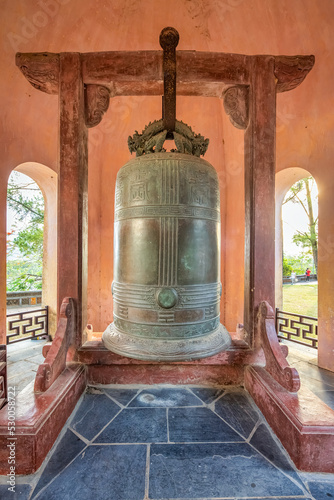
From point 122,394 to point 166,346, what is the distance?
1376mm

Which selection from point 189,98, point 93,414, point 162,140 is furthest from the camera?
point 189,98

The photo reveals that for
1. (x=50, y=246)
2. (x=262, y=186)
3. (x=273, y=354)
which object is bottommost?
(x=273, y=354)

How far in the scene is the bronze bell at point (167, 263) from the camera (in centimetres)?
186

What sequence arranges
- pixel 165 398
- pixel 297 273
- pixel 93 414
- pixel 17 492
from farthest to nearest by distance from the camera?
pixel 297 273 → pixel 165 398 → pixel 93 414 → pixel 17 492

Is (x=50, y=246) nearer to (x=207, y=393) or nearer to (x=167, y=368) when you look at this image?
(x=167, y=368)

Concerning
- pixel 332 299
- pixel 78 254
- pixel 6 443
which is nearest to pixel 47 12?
pixel 78 254

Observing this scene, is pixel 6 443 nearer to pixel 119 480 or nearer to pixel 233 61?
pixel 119 480

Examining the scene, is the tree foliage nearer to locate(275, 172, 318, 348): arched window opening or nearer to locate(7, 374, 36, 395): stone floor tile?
locate(275, 172, 318, 348): arched window opening

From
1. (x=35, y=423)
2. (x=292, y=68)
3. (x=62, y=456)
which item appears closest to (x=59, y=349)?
(x=35, y=423)

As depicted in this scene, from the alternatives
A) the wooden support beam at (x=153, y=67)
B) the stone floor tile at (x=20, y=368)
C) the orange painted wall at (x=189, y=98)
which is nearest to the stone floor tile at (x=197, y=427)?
the stone floor tile at (x=20, y=368)

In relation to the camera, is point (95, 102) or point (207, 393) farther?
point (95, 102)

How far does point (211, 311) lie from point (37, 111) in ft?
14.7

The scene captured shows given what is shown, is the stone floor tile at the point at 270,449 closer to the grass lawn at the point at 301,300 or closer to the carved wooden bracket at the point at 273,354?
the carved wooden bracket at the point at 273,354

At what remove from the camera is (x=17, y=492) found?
1.62 meters
